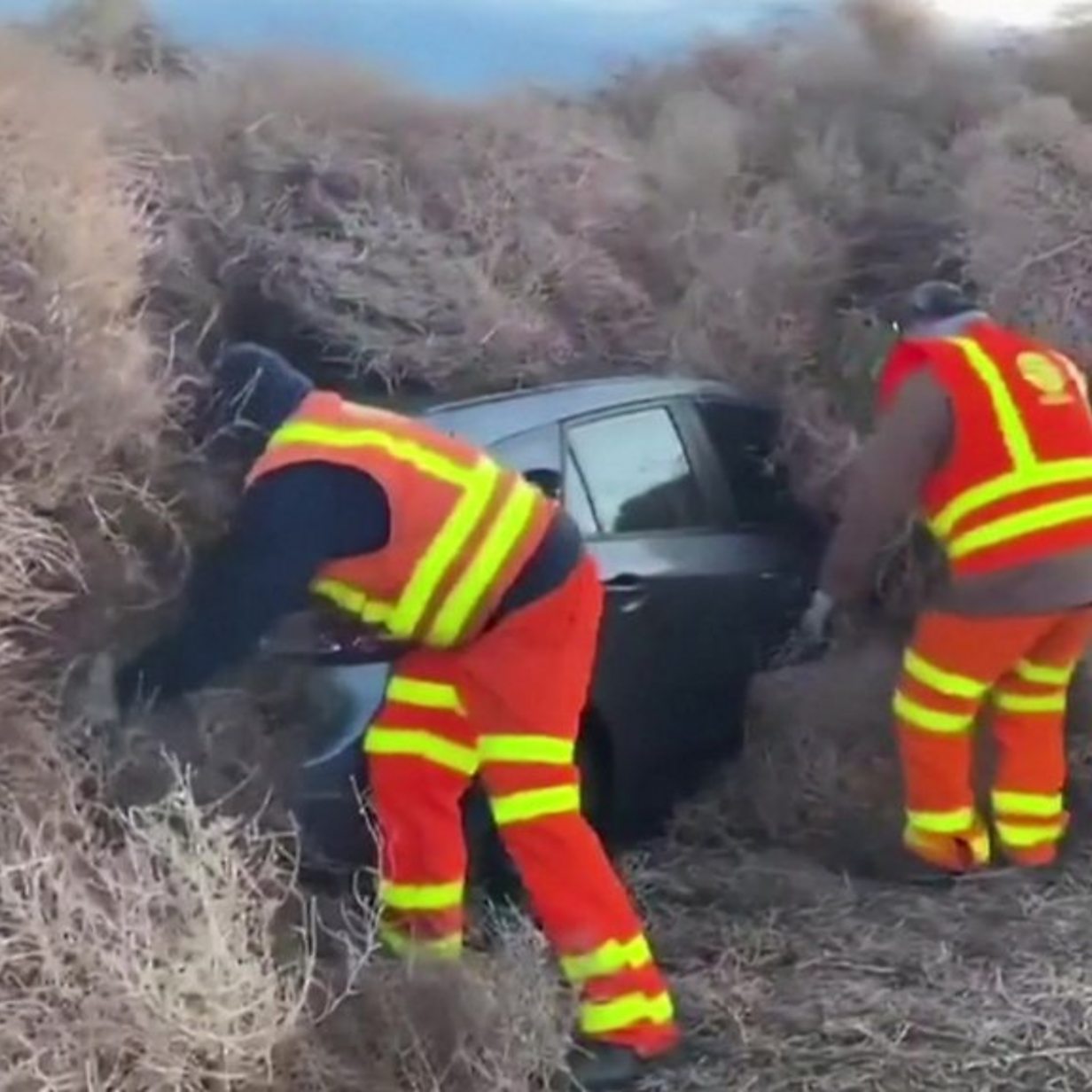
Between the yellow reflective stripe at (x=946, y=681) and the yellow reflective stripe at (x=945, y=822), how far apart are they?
1.04 feet

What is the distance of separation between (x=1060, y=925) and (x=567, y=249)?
282 centimetres

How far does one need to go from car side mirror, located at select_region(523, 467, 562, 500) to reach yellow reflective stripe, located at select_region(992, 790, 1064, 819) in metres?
1.44

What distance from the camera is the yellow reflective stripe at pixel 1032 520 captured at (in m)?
6.18

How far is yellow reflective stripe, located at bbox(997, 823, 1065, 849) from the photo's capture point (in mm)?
6418

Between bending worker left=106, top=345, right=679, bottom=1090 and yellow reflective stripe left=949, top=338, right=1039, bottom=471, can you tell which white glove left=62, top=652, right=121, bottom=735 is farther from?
yellow reflective stripe left=949, top=338, right=1039, bottom=471

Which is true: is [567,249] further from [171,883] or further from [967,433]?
[171,883]

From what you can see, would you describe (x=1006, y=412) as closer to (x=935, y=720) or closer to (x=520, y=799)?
(x=935, y=720)

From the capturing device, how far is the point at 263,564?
495 centimetres

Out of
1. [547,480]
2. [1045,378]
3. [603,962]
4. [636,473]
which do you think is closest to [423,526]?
[603,962]

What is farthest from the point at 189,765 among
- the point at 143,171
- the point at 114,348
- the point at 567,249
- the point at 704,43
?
the point at 704,43

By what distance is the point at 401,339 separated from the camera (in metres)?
7.14

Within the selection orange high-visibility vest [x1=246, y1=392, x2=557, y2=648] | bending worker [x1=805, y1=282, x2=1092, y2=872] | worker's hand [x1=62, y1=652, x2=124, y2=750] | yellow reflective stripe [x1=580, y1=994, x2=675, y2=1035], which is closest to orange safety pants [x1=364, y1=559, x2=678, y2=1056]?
yellow reflective stripe [x1=580, y1=994, x2=675, y2=1035]

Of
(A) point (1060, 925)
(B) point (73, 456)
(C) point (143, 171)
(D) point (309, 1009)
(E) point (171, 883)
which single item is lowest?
(A) point (1060, 925)

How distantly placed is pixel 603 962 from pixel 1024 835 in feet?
5.66
